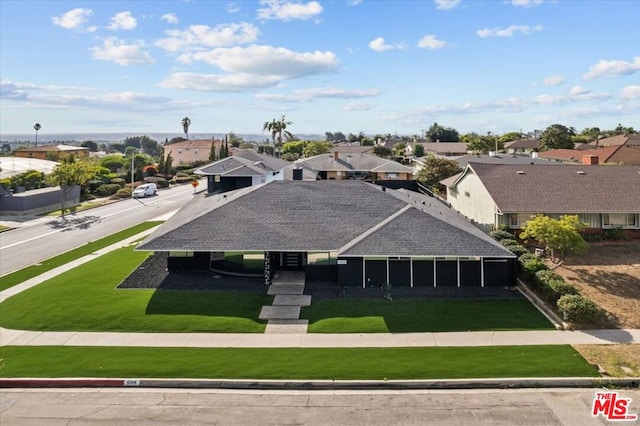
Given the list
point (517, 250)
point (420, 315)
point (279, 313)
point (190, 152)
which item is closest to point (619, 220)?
point (517, 250)

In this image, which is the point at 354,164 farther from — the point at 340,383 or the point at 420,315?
the point at 340,383

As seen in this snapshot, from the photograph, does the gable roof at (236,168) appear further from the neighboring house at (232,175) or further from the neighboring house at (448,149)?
the neighboring house at (448,149)

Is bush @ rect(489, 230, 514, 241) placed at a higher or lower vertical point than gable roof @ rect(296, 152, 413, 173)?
lower

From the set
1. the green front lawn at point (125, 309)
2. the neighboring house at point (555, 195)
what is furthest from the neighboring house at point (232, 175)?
the green front lawn at point (125, 309)

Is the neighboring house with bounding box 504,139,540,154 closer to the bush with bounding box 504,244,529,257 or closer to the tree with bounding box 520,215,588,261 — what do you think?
the bush with bounding box 504,244,529,257

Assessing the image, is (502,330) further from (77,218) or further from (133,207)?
(133,207)

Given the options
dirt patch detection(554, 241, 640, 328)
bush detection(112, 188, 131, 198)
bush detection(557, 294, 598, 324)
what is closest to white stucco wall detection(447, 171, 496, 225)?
dirt patch detection(554, 241, 640, 328)
